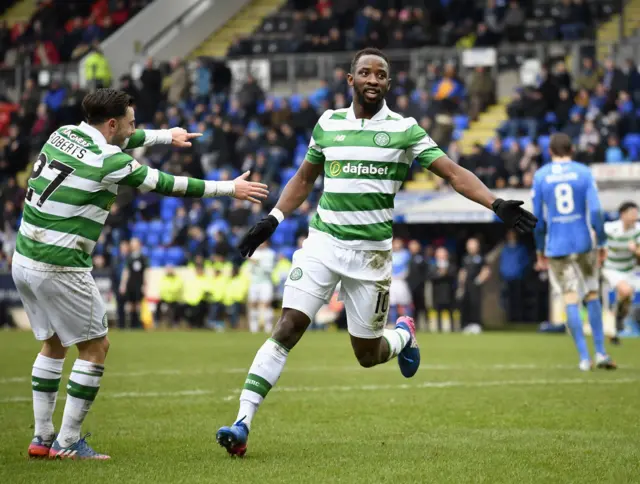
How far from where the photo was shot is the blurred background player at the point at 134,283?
26031 mm

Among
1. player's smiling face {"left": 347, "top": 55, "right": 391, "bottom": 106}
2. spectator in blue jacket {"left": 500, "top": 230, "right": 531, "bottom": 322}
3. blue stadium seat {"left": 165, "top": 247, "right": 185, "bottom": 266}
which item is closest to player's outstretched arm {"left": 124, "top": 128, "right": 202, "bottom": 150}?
player's smiling face {"left": 347, "top": 55, "right": 391, "bottom": 106}

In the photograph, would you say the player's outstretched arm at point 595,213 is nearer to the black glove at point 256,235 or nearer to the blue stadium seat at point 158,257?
the black glove at point 256,235

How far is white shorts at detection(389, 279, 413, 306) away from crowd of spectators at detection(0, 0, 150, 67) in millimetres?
15652

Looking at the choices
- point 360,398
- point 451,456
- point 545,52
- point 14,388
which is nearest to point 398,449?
point 451,456

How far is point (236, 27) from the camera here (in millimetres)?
36781

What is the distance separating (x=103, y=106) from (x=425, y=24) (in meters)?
24.4

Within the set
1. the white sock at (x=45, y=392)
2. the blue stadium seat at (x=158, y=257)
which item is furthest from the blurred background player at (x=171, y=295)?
the white sock at (x=45, y=392)

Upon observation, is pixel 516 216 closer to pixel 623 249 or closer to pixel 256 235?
pixel 256 235

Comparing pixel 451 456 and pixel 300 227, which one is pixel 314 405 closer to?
pixel 451 456

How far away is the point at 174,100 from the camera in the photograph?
31.8 meters

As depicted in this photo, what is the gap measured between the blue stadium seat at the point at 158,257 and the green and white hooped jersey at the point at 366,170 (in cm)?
2027

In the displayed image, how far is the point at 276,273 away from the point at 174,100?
804cm

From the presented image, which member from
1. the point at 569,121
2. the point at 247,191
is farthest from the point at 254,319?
the point at 247,191

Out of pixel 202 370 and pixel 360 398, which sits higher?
pixel 360 398
